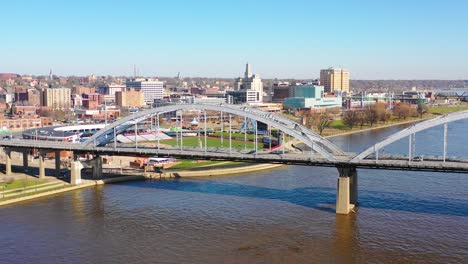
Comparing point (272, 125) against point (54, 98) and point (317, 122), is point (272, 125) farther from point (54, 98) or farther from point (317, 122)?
point (54, 98)

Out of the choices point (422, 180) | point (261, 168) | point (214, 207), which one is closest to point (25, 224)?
point (214, 207)

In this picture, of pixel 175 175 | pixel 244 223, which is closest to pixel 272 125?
pixel 244 223

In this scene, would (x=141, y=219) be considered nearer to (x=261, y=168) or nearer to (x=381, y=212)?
(x=381, y=212)

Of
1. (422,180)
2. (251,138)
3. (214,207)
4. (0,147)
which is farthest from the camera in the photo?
(251,138)

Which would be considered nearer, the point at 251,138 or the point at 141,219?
the point at 141,219

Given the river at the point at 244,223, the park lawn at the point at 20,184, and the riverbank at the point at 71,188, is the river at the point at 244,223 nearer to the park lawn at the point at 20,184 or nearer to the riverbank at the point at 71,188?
the riverbank at the point at 71,188

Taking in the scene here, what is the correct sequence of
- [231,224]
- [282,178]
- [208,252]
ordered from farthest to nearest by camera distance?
1. [282,178]
2. [231,224]
3. [208,252]

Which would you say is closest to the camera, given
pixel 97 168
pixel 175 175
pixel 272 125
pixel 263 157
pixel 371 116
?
pixel 263 157
